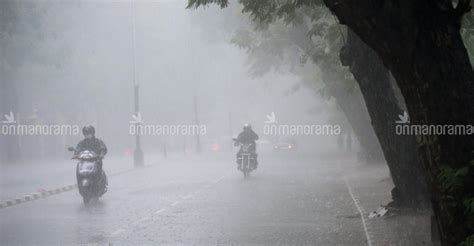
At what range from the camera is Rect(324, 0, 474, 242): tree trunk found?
23.7 feet

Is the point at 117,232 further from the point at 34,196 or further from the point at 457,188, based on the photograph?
the point at 34,196

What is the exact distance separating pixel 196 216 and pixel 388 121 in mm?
4522

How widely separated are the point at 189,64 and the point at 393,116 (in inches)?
2156

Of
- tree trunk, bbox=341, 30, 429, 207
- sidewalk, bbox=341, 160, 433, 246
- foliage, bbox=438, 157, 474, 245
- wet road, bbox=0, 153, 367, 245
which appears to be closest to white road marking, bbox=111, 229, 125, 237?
wet road, bbox=0, 153, 367, 245

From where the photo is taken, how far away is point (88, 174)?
723 inches

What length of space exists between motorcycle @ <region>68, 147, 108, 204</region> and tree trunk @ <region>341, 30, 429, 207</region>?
767cm

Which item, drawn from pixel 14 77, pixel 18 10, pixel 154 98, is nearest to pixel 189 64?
pixel 154 98

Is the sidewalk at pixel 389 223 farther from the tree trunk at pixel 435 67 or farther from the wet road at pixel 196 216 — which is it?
the tree trunk at pixel 435 67

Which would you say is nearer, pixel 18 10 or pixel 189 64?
pixel 18 10

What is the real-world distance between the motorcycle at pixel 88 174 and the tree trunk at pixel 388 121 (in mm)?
7673

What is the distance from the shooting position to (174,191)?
22219mm

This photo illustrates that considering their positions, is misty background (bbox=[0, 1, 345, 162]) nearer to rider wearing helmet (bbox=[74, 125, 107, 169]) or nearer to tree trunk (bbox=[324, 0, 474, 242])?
rider wearing helmet (bbox=[74, 125, 107, 169])

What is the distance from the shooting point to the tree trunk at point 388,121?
13969mm

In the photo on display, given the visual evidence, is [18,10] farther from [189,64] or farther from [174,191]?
[189,64]
